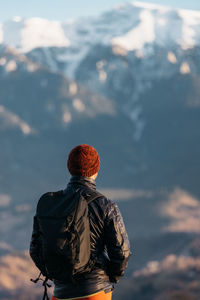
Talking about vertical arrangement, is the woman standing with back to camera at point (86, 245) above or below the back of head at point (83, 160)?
below

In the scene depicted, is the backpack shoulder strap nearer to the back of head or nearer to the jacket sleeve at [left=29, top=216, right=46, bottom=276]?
the back of head

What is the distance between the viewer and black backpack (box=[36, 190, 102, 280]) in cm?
373

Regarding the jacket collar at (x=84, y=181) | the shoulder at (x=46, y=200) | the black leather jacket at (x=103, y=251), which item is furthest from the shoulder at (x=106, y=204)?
the shoulder at (x=46, y=200)

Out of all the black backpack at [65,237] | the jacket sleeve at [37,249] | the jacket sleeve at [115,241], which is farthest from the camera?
→ the jacket sleeve at [37,249]

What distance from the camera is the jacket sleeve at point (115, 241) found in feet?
12.6

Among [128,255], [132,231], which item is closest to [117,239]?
[128,255]

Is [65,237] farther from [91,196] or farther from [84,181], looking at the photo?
[84,181]

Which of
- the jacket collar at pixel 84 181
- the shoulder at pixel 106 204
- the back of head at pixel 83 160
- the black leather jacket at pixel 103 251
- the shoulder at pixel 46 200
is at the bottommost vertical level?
the black leather jacket at pixel 103 251

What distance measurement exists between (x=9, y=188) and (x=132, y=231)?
43699 millimetres

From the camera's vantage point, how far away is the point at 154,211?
502ft

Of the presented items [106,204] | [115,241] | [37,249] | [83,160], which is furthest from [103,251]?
[83,160]

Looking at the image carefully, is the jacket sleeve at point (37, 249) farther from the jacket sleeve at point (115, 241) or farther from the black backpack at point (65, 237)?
the jacket sleeve at point (115, 241)

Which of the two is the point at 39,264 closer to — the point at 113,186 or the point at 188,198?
the point at 188,198

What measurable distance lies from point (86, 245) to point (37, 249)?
17.0 inches
